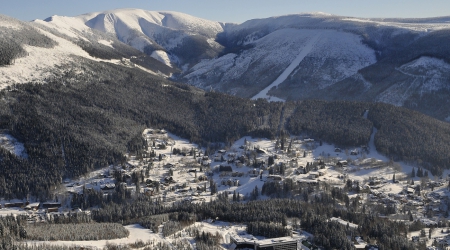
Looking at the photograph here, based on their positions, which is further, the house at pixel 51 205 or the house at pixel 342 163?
the house at pixel 342 163

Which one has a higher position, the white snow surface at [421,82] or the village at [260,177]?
the white snow surface at [421,82]

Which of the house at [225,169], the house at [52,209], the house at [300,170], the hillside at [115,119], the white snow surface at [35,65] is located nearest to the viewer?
the house at [52,209]

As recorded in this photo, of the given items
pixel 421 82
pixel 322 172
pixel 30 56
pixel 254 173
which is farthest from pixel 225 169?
pixel 421 82

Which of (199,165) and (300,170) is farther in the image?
(199,165)

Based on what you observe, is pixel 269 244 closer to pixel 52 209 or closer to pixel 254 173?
pixel 254 173

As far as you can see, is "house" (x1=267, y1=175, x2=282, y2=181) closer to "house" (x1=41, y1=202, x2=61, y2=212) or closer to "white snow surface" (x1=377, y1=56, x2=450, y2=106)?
"house" (x1=41, y1=202, x2=61, y2=212)

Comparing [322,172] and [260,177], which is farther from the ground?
[322,172]

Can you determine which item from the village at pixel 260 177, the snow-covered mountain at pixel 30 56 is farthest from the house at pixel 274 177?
the snow-covered mountain at pixel 30 56

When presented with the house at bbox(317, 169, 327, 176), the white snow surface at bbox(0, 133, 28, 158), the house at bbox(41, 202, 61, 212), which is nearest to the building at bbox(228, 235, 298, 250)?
the house at bbox(41, 202, 61, 212)

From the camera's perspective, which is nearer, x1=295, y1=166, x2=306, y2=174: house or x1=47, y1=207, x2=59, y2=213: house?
x1=47, y1=207, x2=59, y2=213: house

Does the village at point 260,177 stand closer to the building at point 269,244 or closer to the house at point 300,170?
the house at point 300,170
